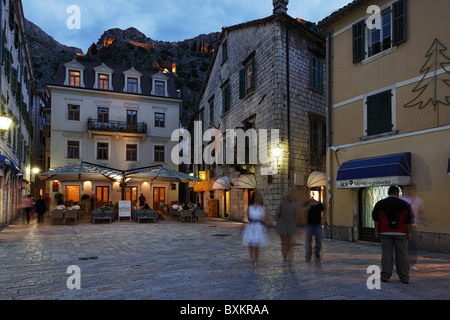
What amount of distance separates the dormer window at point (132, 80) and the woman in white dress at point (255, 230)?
25.7m

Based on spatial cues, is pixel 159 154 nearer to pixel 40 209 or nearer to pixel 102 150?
pixel 102 150

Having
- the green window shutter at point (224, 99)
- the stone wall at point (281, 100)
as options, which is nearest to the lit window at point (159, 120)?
the green window shutter at point (224, 99)

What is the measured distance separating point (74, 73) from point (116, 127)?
596cm

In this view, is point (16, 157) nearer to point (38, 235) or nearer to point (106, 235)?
point (38, 235)

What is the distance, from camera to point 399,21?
1045cm

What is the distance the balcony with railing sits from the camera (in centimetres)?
2772

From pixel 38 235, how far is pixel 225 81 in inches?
579

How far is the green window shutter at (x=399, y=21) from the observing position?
10289 mm

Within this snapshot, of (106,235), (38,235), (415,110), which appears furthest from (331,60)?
(38,235)

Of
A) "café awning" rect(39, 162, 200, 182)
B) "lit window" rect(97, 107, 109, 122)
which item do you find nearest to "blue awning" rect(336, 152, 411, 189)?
"café awning" rect(39, 162, 200, 182)

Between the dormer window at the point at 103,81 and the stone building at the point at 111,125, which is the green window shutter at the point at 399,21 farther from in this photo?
the dormer window at the point at 103,81

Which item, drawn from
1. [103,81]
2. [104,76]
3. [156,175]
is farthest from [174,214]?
[104,76]

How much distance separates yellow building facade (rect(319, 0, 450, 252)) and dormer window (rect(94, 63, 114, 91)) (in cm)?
2151

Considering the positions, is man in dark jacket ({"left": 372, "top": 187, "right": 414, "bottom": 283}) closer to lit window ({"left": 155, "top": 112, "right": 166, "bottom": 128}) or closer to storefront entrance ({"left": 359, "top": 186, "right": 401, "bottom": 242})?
storefront entrance ({"left": 359, "top": 186, "right": 401, "bottom": 242})
